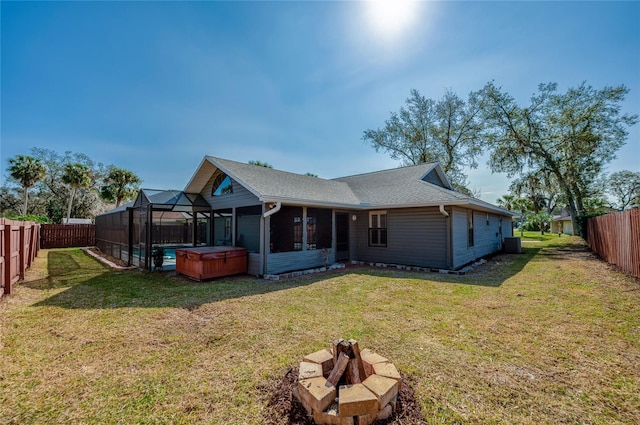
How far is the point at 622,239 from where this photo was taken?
27.5 feet

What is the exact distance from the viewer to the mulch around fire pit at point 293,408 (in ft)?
7.07

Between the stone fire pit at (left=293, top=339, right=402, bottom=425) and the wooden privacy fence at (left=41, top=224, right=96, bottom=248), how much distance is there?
24245 mm

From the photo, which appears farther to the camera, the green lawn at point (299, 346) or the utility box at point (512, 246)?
the utility box at point (512, 246)

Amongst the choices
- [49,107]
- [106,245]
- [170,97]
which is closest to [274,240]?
[170,97]

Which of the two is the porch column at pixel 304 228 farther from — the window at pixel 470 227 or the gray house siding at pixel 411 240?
the window at pixel 470 227

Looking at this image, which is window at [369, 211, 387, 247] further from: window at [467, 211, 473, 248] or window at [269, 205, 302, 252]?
window at [467, 211, 473, 248]

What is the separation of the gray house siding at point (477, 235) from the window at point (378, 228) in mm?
2544

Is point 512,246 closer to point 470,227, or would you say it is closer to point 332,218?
point 470,227

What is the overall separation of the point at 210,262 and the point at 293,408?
6.47 m

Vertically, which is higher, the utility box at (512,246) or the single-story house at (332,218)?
the single-story house at (332,218)

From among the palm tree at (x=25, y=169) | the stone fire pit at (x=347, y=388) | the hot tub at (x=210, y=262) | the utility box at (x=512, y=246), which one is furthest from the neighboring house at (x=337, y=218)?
the palm tree at (x=25, y=169)

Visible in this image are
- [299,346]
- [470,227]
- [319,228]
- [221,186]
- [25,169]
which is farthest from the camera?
[25,169]

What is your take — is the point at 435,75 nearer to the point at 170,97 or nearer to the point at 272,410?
the point at 170,97

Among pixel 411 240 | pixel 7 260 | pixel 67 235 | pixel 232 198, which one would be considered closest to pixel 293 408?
pixel 7 260
